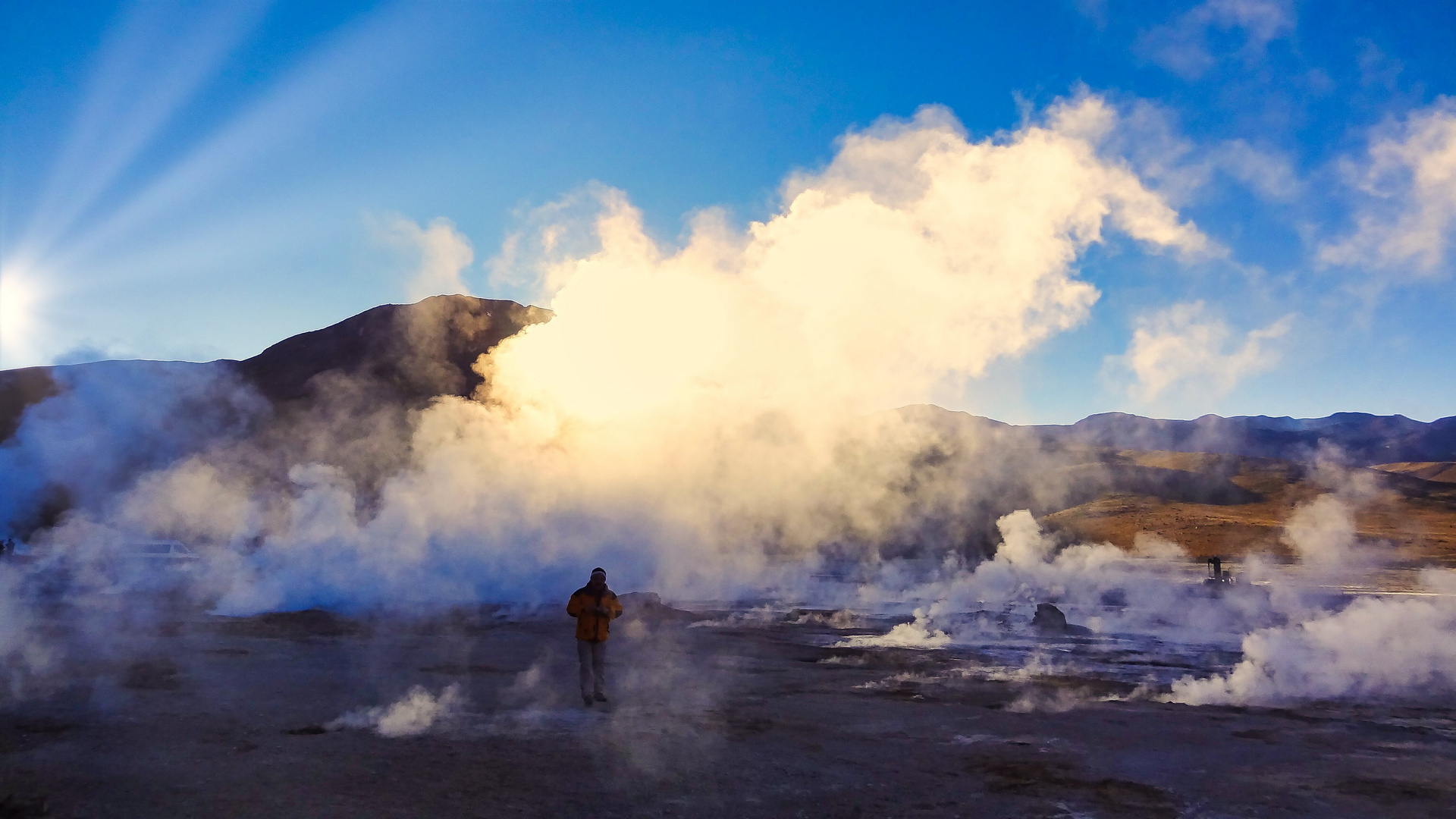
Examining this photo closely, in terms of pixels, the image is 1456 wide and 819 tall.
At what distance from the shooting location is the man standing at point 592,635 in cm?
1006

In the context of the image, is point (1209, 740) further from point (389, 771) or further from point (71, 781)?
point (71, 781)

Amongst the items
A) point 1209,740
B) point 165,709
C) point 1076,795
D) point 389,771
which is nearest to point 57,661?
point 165,709

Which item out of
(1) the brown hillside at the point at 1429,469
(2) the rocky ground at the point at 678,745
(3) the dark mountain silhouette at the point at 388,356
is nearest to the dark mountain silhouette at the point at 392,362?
(3) the dark mountain silhouette at the point at 388,356

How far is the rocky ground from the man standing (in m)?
0.33

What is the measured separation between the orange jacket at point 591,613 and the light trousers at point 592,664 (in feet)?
0.31

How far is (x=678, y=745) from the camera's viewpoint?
8023 mm

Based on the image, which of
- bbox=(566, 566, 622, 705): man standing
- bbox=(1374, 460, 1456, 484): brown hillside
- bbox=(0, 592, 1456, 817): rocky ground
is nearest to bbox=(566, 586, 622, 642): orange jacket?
bbox=(566, 566, 622, 705): man standing

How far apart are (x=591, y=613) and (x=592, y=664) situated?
680 millimetres

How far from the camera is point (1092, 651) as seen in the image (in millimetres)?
16328

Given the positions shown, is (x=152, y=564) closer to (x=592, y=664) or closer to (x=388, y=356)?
(x=592, y=664)

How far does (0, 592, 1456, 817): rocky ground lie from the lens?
6262 millimetres

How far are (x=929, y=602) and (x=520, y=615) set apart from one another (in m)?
13.8

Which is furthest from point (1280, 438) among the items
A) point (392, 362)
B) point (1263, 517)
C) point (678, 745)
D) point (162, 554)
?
point (678, 745)

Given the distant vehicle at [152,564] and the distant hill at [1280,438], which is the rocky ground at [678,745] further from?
the distant hill at [1280,438]
